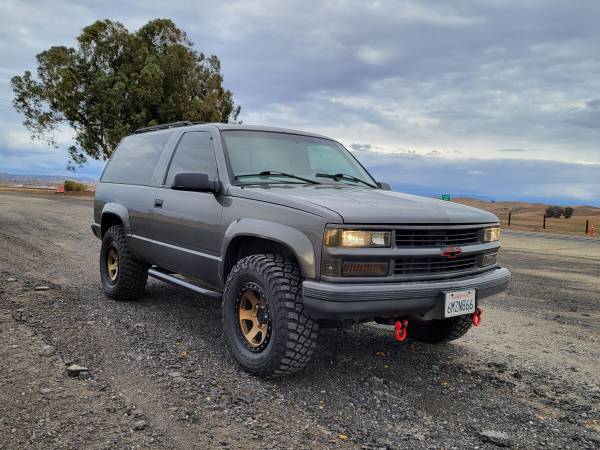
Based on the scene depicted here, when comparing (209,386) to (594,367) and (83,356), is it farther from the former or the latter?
(594,367)

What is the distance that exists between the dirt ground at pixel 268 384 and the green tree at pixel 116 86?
26043mm

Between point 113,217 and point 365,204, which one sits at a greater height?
point 365,204

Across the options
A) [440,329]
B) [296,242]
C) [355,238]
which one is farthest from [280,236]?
[440,329]

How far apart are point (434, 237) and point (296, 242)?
1045 millimetres

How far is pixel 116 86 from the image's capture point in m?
29.5

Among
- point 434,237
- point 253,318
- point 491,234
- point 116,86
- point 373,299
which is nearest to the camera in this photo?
point 373,299

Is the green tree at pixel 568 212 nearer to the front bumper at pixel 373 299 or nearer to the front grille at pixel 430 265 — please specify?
the front grille at pixel 430 265

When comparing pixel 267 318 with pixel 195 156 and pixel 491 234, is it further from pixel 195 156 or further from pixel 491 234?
pixel 491 234

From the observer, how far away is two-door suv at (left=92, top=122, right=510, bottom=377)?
134 inches

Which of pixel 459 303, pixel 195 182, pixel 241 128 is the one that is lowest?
pixel 459 303

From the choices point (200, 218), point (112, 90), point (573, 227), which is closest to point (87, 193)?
point (112, 90)

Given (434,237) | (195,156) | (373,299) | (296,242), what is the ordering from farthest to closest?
(195,156) < (434,237) < (296,242) < (373,299)

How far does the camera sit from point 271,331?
3.66m

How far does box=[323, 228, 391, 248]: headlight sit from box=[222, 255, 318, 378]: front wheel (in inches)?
18.9
